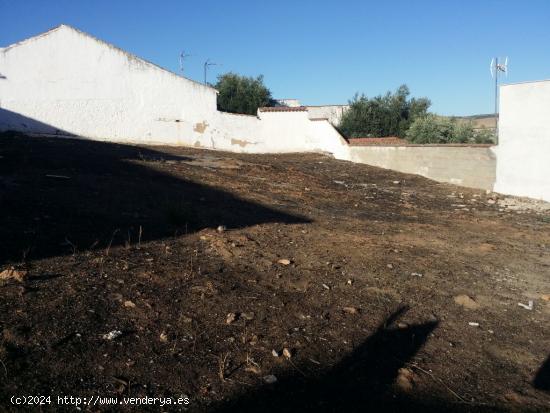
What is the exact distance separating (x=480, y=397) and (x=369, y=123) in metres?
30.0

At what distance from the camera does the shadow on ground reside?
536cm

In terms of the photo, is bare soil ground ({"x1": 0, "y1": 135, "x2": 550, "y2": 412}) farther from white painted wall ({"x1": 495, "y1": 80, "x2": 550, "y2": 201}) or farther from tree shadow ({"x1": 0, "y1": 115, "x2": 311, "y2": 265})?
white painted wall ({"x1": 495, "y1": 80, "x2": 550, "y2": 201})

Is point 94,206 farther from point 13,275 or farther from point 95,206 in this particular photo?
point 13,275

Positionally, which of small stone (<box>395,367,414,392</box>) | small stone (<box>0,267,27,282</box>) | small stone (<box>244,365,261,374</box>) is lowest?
small stone (<box>395,367,414,392</box>)

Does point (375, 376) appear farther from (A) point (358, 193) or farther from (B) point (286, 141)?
(B) point (286, 141)

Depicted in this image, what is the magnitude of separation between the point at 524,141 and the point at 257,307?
1289 centimetres

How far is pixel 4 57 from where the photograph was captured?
20.0 m

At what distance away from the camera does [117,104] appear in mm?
22312

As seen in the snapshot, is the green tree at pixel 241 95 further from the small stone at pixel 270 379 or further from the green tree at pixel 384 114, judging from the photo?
the small stone at pixel 270 379

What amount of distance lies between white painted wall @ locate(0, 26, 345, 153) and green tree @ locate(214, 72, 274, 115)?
8382mm

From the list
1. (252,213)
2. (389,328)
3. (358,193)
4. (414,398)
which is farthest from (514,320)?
(358,193)

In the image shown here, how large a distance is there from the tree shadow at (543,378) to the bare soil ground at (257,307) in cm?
2

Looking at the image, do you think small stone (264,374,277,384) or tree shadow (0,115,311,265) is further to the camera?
tree shadow (0,115,311,265)

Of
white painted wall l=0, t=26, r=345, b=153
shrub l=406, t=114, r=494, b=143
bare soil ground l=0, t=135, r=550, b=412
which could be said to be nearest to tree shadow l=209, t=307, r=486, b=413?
bare soil ground l=0, t=135, r=550, b=412
